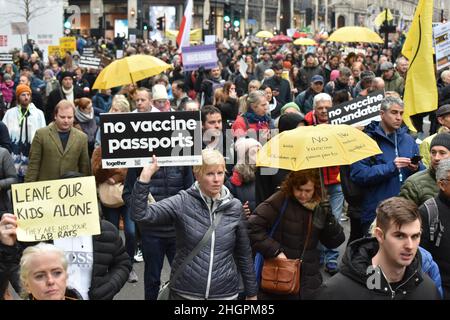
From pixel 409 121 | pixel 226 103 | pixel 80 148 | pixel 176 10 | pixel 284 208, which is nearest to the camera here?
pixel 284 208

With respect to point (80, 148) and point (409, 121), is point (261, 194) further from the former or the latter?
point (80, 148)

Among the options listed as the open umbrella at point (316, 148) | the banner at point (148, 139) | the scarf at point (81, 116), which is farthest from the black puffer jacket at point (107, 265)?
the scarf at point (81, 116)

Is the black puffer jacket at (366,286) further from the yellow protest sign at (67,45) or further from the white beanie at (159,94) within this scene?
the yellow protest sign at (67,45)

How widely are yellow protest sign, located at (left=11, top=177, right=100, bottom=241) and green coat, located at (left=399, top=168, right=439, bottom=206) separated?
2.22m

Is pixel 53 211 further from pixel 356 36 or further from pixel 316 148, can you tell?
pixel 356 36

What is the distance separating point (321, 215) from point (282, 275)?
0.48 m

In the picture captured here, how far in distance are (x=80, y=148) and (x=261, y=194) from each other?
2191mm

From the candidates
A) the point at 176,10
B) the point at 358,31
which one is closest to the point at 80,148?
the point at 358,31

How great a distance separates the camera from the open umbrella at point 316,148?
5484 millimetres

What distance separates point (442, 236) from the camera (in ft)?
15.7

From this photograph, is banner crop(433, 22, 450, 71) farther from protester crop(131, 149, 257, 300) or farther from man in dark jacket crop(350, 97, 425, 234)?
protester crop(131, 149, 257, 300)

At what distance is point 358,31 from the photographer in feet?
64.8

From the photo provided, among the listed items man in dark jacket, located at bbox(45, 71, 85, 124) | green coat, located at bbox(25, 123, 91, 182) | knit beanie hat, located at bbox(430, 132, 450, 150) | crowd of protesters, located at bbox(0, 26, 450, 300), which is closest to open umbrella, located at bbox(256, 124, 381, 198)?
crowd of protesters, located at bbox(0, 26, 450, 300)

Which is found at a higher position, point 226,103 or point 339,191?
point 226,103
